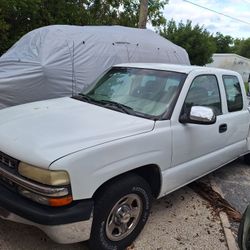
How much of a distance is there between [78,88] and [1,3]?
6529 mm

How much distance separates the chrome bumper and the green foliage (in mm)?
10815

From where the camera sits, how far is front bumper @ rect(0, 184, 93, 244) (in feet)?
8.79

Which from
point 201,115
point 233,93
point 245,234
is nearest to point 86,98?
point 201,115

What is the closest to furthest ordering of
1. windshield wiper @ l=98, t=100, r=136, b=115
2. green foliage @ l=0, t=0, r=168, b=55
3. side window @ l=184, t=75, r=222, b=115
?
windshield wiper @ l=98, t=100, r=136, b=115 → side window @ l=184, t=75, r=222, b=115 → green foliage @ l=0, t=0, r=168, b=55

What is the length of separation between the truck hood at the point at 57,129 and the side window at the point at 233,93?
1.78m

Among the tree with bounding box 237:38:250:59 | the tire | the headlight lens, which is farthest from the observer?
the tree with bounding box 237:38:250:59

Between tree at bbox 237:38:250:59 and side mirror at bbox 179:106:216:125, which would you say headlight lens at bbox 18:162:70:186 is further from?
tree at bbox 237:38:250:59

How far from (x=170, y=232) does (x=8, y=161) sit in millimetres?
1913

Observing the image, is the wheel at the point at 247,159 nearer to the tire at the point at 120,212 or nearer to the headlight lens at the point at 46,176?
the tire at the point at 120,212

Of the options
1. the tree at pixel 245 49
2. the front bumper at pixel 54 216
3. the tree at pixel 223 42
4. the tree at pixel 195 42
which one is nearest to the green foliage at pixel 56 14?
the tree at pixel 195 42

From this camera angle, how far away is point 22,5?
1264 centimetres

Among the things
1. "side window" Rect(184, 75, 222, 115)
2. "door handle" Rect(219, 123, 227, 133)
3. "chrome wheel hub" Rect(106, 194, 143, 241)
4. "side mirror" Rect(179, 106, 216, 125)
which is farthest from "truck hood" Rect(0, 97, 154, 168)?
"door handle" Rect(219, 123, 227, 133)

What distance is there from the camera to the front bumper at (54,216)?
8.79 ft

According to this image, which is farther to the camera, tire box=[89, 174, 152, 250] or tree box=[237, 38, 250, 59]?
tree box=[237, 38, 250, 59]
